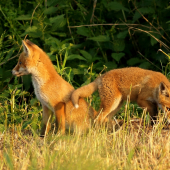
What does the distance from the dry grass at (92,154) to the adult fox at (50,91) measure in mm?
593

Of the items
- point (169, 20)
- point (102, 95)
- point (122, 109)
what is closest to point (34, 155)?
point (102, 95)

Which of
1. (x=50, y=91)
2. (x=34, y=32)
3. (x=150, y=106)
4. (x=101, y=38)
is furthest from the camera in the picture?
(x=101, y=38)

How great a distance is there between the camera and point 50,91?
554 centimetres

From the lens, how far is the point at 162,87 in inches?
223

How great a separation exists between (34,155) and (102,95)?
6.74ft

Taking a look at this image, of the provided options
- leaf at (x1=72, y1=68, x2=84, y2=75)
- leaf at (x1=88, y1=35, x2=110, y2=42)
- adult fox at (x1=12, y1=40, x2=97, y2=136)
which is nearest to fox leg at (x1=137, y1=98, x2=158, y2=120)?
adult fox at (x1=12, y1=40, x2=97, y2=136)

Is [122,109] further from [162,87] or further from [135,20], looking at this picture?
[135,20]

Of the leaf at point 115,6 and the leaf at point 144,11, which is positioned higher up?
the leaf at point 115,6

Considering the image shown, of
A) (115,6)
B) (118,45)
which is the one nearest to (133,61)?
(118,45)

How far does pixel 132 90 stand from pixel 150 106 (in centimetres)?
37

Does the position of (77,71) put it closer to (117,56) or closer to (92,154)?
(117,56)

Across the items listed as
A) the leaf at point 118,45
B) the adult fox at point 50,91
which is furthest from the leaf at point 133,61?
the adult fox at point 50,91

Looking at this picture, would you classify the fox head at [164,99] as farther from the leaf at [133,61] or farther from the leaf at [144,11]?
the leaf at [144,11]

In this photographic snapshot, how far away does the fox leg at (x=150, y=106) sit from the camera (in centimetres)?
575
